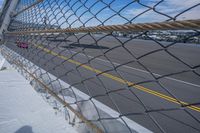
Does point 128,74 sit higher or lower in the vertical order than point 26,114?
lower

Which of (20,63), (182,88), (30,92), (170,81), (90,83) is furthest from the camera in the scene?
(170,81)

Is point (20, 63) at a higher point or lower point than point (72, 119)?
lower

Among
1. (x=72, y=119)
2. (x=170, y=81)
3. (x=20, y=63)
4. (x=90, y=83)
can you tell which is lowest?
(x=170, y=81)

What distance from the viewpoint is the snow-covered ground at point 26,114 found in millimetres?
1147

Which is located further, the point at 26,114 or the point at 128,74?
the point at 128,74

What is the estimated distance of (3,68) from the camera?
2.32 meters

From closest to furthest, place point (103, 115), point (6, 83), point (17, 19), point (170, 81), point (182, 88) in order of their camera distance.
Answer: point (103, 115) → point (6, 83) → point (17, 19) → point (182, 88) → point (170, 81)

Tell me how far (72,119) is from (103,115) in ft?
0.73

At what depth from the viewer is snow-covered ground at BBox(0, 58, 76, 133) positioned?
115cm

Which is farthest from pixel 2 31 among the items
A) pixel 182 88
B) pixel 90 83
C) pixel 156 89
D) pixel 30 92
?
pixel 182 88

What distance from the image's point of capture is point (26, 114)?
128cm

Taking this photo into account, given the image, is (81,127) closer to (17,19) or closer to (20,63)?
(20,63)

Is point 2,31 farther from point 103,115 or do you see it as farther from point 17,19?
point 103,115

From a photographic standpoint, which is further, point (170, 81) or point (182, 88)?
point (170, 81)
